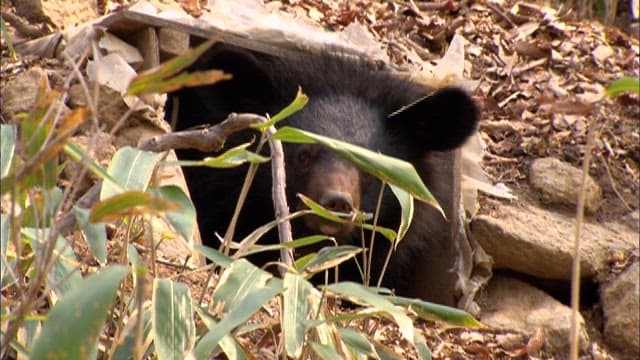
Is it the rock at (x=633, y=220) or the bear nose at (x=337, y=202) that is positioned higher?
the bear nose at (x=337, y=202)

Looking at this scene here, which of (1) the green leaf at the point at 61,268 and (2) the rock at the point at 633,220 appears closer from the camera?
(1) the green leaf at the point at 61,268

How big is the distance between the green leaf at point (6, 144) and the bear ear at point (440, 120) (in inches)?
139

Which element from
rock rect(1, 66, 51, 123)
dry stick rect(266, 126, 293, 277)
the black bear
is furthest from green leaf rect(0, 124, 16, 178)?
the black bear

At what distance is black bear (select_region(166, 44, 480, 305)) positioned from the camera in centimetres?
599

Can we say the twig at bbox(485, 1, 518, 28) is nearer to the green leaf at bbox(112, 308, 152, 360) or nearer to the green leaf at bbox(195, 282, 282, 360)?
the green leaf at bbox(112, 308, 152, 360)

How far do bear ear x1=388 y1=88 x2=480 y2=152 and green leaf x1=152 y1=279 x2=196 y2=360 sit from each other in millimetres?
3291

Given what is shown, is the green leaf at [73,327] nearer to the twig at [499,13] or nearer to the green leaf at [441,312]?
the green leaf at [441,312]

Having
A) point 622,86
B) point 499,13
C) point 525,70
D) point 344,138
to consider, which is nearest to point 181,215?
point 622,86

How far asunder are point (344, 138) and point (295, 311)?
3475 millimetres

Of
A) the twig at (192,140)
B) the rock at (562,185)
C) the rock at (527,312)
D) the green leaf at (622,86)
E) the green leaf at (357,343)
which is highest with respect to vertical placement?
the green leaf at (622,86)

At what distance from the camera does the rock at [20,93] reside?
4512mm

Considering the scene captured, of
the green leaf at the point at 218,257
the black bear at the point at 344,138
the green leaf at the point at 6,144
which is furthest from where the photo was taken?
the black bear at the point at 344,138

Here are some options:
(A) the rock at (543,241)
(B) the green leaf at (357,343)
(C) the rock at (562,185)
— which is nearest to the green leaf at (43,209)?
(B) the green leaf at (357,343)

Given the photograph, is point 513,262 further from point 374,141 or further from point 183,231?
point 183,231
